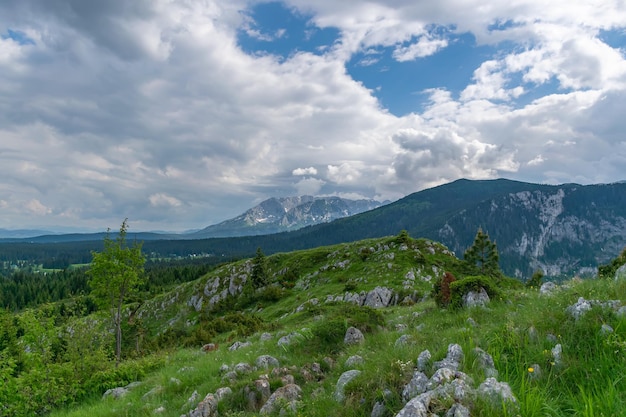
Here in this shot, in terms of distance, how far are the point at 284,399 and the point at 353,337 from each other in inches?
229

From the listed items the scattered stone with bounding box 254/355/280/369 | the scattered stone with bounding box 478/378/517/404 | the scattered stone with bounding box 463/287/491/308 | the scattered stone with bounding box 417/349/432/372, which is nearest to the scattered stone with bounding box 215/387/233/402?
the scattered stone with bounding box 254/355/280/369

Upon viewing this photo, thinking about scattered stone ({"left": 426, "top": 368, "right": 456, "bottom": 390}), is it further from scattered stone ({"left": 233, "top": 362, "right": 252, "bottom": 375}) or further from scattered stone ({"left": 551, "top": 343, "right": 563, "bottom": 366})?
scattered stone ({"left": 233, "top": 362, "right": 252, "bottom": 375})

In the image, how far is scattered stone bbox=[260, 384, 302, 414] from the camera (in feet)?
30.6

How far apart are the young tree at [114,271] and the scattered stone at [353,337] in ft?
64.5

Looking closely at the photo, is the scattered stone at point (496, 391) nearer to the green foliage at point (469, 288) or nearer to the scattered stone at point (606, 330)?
the scattered stone at point (606, 330)

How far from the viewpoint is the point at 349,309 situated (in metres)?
18.4

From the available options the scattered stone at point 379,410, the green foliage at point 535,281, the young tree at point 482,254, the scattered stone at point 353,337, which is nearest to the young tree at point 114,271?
the scattered stone at point 353,337

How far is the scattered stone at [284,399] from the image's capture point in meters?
9.33

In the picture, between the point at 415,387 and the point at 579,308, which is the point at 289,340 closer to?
the point at 415,387

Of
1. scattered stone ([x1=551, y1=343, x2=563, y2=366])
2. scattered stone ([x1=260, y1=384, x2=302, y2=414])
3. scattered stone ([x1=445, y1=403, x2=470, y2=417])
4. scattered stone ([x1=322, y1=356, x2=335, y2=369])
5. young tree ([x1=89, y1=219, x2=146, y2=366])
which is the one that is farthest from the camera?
young tree ([x1=89, y1=219, x2=146, y2=366])

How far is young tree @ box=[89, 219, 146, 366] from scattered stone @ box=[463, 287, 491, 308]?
24.2 metres

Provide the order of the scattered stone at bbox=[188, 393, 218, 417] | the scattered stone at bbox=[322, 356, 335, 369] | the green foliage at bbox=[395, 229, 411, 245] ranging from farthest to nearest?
the green foliage at bbox=[395, 229, 411, 245]
the scattered stone at bbox=[322, 356, 335, 369]
the scattered stone at bbox=[188, 393, 218, 417]

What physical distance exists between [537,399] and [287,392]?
6.86m

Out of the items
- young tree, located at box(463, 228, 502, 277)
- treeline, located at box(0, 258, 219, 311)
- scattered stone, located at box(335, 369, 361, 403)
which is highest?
scattered stone, located at box(335, 369, 361, 403)
